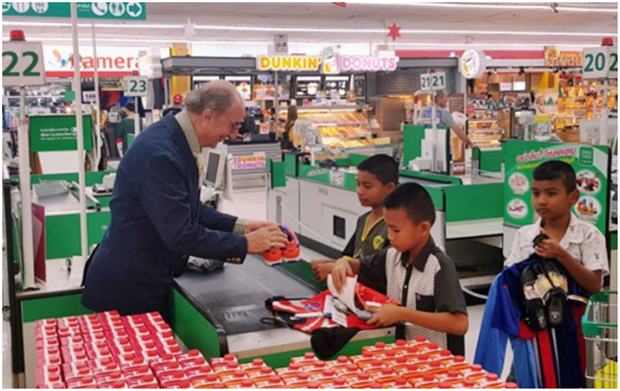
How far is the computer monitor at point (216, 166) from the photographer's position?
6.72 metres

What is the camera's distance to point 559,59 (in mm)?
17062

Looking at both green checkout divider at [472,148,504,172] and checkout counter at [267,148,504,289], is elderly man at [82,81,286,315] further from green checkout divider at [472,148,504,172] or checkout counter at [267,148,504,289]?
green checkout divider at [472,148,504,172]

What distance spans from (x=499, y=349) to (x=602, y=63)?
306cm

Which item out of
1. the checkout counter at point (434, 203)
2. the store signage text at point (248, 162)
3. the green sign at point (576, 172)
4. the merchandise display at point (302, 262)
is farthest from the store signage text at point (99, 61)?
the green sign at point (576, 172)

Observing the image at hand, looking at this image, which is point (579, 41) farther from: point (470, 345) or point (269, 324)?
point (269, 324)

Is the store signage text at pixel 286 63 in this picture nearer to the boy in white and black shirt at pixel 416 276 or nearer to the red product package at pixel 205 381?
the boy in white and black shirt at pixel 416 276

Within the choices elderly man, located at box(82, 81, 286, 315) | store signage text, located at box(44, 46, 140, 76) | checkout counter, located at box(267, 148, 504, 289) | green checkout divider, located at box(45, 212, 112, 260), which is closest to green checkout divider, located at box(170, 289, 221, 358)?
elderly man, located at box(82, 81, 286, 315)

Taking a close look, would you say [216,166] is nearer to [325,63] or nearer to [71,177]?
[71,177]

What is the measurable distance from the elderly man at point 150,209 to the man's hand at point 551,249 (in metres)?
1.07

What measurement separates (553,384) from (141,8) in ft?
18.1

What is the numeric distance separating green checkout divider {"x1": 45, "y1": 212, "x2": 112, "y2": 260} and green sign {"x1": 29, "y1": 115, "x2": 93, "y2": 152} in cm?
117

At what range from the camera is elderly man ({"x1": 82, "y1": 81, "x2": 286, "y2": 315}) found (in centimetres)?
276

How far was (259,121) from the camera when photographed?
15188 mm

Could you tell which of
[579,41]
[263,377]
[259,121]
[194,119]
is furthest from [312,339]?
[579,41]
